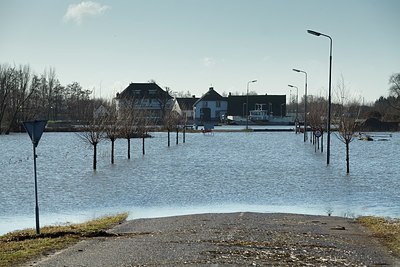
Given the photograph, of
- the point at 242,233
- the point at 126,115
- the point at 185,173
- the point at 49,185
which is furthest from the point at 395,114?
the point at 242,233

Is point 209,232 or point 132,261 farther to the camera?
point 209,232

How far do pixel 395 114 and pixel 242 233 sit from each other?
103 metres

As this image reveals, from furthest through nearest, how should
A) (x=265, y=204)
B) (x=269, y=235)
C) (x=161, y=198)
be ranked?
(x=161, y=198), (x=265, y=204), (x=269, y=235)

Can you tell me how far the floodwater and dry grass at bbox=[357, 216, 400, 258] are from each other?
233 cm

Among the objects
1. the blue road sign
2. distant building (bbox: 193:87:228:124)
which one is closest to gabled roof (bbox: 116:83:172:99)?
distant building (bbox: 193:87:228:124)

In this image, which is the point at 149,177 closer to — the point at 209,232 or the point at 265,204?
the point at 265,204

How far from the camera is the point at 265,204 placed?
73.8ft

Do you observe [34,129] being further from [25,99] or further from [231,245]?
[25,99]

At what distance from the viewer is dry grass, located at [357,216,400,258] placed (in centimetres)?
1292

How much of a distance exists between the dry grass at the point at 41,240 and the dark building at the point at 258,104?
126 meters

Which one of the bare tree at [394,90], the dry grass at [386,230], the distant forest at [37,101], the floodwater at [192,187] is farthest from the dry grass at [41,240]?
the bare tree at [394,90]

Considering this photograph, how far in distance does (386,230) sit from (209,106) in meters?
128

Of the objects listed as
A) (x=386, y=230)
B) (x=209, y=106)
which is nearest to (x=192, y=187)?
(x=386, y=230)

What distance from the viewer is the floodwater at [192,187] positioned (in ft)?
68.7
